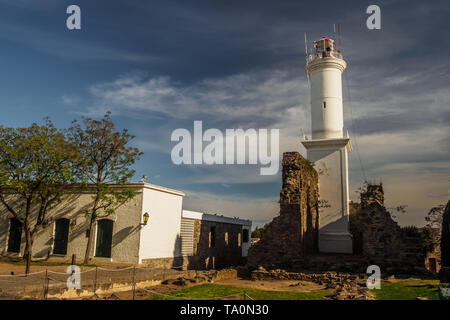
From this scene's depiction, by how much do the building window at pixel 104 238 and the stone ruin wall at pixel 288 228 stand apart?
7198 millimetres

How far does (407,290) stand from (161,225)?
12.0m

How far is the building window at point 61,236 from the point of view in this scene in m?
18.3

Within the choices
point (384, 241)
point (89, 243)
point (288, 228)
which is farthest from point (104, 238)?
point (384, 241)

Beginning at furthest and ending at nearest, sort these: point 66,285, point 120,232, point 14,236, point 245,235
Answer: point 245,235 → point 14,236 → point 120,232 → point 66,285

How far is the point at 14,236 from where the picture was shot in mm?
19703

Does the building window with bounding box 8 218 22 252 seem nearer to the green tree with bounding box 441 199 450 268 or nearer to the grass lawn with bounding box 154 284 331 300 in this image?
the grass lawn with bounding box 154 284 331 300

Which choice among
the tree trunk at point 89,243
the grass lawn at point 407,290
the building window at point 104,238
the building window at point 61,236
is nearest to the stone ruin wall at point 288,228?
the grass lawn at point 407,290

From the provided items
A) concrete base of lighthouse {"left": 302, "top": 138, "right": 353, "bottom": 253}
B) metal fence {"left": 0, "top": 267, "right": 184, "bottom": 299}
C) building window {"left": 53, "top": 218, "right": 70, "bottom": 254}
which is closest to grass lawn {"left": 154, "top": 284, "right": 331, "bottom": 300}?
metal fence {"left": 0, "top": 267, "right": 184, "bottom": 299}

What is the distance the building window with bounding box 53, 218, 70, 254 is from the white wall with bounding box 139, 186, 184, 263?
→ 4.51 m

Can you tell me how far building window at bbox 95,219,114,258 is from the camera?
17.5m

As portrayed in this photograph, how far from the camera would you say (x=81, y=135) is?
17.6 m

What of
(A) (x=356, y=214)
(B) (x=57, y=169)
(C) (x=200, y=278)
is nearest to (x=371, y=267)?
(A) (x=356, y=214)

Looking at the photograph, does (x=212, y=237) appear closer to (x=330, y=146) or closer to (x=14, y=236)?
(x=330, y=146)
